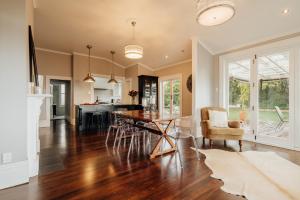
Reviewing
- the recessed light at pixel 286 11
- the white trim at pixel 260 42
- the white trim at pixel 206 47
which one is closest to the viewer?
the recessed light at pixel 286 11

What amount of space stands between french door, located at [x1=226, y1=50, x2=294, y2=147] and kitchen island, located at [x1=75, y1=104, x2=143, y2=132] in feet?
14.0

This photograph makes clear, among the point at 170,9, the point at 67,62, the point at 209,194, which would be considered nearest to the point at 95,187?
the point at 209,194

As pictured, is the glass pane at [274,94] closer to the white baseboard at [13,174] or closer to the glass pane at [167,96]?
the glass pane at [167,96]

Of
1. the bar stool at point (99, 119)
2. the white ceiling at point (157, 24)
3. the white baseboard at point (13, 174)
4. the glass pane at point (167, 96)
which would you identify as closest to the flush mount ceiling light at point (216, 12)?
the white ceiling at point (157, 24)

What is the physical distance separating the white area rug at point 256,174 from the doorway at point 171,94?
347cm

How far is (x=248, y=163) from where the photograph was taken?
2721 mm

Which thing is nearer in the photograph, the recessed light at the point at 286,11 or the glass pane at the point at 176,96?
the recessed light at the point at 286,11

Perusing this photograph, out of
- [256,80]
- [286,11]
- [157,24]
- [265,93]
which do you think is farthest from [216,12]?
[265,93]

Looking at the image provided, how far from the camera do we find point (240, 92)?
4574mm

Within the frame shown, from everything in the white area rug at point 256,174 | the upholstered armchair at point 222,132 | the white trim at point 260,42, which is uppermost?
the white trim at point 260,42

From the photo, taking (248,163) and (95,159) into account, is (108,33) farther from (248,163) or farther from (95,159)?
(248,163)

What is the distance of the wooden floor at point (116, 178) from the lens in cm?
183

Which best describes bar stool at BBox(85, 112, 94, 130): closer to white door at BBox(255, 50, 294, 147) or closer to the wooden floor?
the wooden floor

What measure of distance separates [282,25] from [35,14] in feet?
19.8
